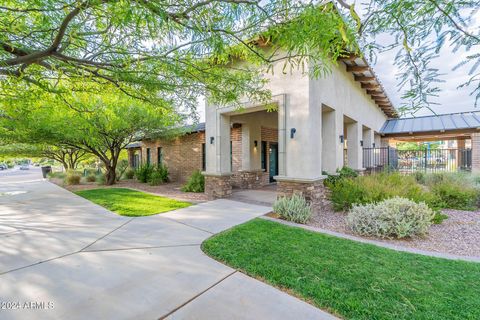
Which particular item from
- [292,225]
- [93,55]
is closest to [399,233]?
[292,225]

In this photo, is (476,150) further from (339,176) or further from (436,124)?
(339,176)

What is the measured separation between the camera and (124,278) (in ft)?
9.91

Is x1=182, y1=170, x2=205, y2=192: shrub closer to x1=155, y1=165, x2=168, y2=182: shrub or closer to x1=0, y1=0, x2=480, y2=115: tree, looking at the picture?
x1=155, y1=165, x2=168, y2=182: shrub

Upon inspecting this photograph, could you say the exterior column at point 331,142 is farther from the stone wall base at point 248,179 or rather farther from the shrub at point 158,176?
the shrub at point 158,176

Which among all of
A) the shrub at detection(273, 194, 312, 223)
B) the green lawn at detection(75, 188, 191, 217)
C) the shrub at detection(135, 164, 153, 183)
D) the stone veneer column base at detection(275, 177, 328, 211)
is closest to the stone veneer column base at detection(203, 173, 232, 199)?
the green lawn at detection(75, 188, 191, 217)

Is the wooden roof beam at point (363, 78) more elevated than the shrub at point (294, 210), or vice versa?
the wooden roof beam at point (363, 78)

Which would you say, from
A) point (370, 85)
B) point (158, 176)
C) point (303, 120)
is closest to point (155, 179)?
point (158, 176)

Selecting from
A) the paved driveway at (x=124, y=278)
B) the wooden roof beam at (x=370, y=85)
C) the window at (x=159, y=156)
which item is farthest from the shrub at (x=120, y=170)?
the wooden roof beam at (x=370, y=85)

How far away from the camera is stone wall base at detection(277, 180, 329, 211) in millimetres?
6770

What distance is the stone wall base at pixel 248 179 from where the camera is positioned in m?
11.1

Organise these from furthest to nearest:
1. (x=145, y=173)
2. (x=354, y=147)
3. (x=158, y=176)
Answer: (x=145, y=173)
(x=158, y=176)
(x=354, y=147)

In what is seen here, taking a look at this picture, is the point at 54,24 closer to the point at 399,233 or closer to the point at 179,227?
the point at 179,227

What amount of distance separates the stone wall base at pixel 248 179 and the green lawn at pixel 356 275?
6462 millimetres

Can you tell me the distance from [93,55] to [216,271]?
12.3 feet
